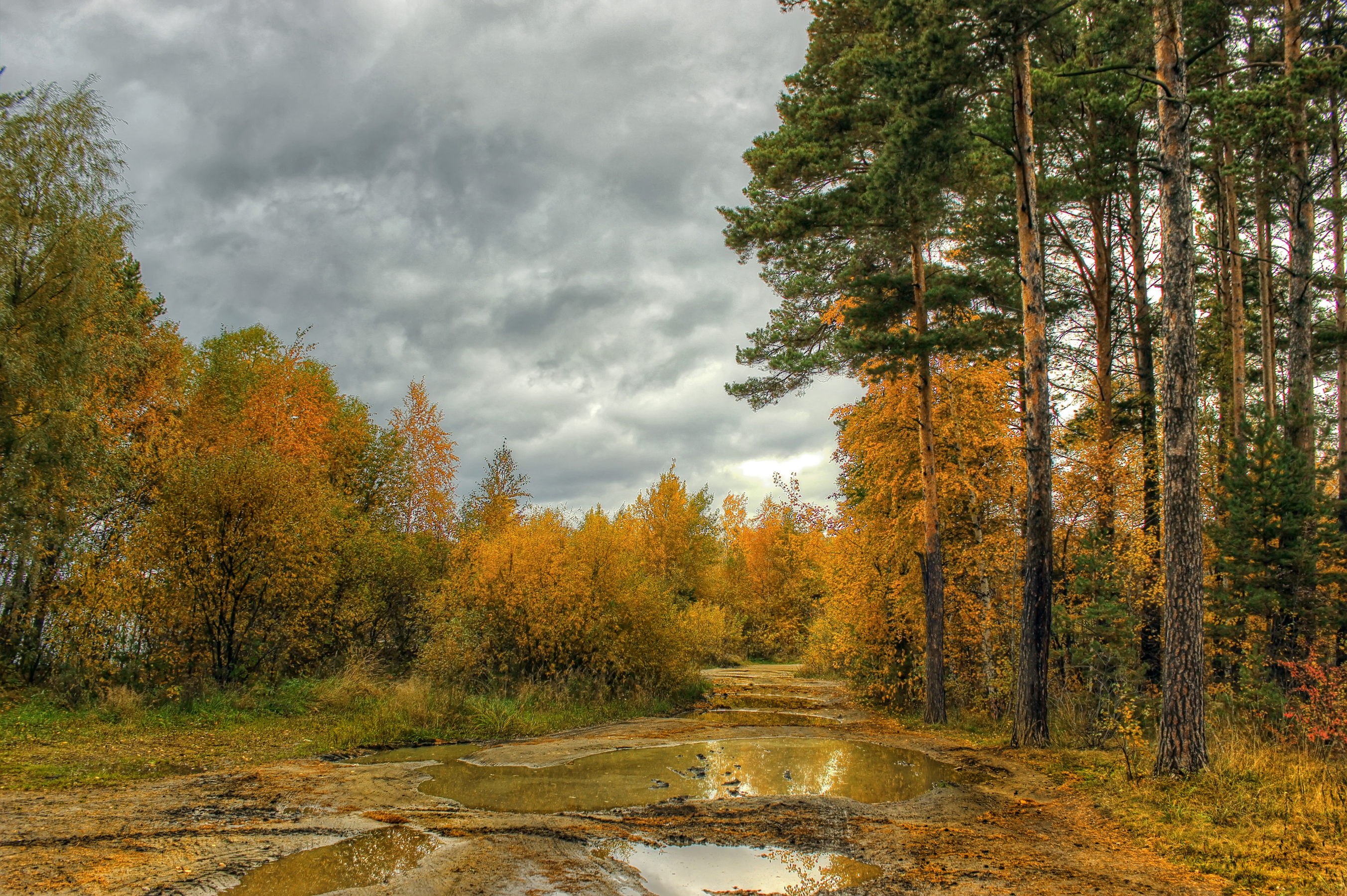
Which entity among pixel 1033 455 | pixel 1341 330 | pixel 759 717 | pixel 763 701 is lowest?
pixel 763 701

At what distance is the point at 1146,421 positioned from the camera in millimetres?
15555

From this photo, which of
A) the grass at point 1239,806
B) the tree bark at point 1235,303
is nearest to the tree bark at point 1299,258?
the tree bark at point 1235,303

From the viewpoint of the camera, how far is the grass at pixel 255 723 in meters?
9.09

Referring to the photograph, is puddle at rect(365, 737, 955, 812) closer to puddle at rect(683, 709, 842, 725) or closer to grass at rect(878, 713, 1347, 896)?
grass at rect(878, 713, 1347, 896)

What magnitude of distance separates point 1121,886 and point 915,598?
1203 cm

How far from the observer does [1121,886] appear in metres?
4.98

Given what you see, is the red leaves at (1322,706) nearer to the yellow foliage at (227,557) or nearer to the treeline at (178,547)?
the treeline at (178,547)

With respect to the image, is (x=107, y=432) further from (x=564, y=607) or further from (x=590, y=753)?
(x=590, y=753)

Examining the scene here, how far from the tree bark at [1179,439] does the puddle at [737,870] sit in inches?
194

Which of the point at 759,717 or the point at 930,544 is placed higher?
the point at 930,544

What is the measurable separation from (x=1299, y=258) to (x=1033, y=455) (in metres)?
7.08

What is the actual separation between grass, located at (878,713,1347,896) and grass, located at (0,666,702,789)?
9.48 metres

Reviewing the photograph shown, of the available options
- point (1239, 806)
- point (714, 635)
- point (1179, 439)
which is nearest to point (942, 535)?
point (1179, 439)

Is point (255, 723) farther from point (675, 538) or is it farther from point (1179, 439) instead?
point (675, 538)
